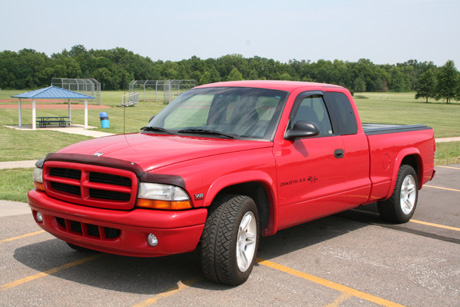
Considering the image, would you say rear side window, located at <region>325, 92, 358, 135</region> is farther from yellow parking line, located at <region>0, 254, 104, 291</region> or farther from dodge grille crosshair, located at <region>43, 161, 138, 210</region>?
yellow parking line, located at <region>0, 254, 104, 291</region>

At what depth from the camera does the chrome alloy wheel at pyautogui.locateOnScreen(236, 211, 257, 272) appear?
466cm

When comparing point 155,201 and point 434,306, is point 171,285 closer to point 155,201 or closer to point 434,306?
point 155,201

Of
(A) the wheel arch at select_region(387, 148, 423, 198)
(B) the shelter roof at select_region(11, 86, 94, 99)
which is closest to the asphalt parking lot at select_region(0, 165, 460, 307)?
(A) the wheel arch at select_region(387, 148, 423, 198)

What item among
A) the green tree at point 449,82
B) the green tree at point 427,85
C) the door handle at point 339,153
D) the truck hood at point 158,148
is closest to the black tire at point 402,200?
the door handle at point 339,153

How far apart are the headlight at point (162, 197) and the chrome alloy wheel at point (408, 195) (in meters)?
4.09

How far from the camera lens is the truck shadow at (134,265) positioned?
15.2 ft

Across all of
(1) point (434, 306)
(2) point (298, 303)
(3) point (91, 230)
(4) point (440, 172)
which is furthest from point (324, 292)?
(4) point (440, 172)

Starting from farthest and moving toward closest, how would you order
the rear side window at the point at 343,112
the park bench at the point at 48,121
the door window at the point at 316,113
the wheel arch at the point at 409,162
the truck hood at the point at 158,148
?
the park bench at the point at 48,121 < the wheel arch at the point at 409,162 < the rear side window at the point at 343,112 < the door window at the point at 316,113 < the truck hood at the point at 158,148

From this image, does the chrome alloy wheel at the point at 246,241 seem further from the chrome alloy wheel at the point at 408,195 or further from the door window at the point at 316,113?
the chrome alloy wheel at the point at 408,195

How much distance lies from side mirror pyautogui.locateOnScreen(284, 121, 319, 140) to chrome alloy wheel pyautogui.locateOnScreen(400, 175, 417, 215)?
2.68 meters

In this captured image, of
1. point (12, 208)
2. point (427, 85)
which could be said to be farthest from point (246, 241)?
point (427, 85)

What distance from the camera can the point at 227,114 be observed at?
559 cm

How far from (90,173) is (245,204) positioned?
4.47 ft

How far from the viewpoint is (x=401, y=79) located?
16938 cm
